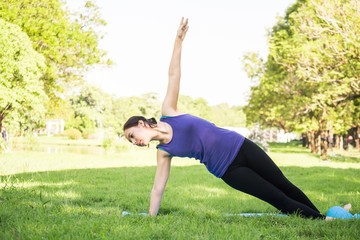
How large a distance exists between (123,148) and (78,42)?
705 cm

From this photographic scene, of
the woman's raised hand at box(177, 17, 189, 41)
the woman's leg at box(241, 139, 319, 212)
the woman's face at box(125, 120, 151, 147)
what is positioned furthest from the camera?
the woman's raised hand at box(177, 17, 189, 41)

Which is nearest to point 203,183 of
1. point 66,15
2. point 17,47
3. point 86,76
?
point 17,47

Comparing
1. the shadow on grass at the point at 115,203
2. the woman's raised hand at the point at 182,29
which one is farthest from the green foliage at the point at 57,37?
the woman's raised hand at the point at 182,29

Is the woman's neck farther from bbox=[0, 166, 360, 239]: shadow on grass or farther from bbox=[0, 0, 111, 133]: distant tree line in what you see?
bbox=[0, 0, 111, 133]: distant tree line

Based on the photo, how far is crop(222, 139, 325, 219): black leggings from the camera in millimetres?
3461

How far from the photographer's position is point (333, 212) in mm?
3967

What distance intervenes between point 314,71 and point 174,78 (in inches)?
456

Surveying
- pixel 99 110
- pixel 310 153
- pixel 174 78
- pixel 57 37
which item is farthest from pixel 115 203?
pixel 99 110

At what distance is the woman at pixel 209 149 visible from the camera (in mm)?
3414

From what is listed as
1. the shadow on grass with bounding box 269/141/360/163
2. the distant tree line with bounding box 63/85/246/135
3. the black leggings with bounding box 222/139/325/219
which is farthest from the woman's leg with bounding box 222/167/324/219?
the distant tree line with bounding box 63/85/246/135

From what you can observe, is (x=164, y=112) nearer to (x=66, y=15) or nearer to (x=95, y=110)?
(x=66, y=15)

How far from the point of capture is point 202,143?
3.42 metres

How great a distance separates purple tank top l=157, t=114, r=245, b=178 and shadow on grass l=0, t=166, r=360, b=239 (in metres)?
0.71

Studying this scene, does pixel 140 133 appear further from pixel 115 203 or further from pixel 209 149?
pixel 115 203
